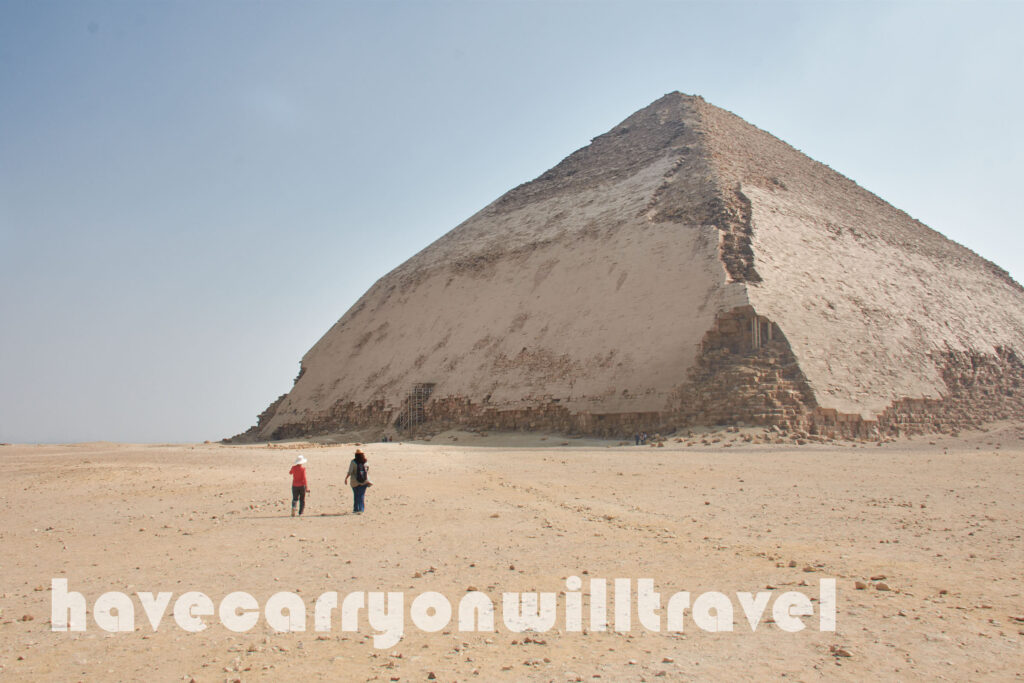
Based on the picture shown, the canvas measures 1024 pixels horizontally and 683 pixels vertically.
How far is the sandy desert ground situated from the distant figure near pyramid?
5.12 metres

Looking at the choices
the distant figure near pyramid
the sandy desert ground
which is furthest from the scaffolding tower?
the sandy desert ground

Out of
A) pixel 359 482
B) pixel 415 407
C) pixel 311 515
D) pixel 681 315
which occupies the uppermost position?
pixel 681 315

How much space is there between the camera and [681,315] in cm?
1733

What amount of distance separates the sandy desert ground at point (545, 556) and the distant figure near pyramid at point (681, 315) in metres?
5.12

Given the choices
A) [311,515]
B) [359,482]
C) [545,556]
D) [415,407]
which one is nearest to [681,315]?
[415,407]

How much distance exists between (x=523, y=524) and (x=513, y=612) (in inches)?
104

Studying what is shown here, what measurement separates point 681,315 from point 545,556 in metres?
12.8

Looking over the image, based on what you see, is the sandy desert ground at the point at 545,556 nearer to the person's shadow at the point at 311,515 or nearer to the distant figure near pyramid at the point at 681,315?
the person's shadow at the point at 311,515

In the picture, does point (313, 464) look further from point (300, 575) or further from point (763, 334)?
point (763, 334)

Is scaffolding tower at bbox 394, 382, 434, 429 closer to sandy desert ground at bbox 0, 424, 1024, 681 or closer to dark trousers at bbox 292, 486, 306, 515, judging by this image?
sandy desert ground at bbox 0, 424, 1024, 681

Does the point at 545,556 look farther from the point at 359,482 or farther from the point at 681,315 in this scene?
the point at 681,315

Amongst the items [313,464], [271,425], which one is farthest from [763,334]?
→ [271,425]

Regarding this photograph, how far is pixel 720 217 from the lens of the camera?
19.7 meters

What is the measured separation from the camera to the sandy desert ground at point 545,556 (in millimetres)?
3297
